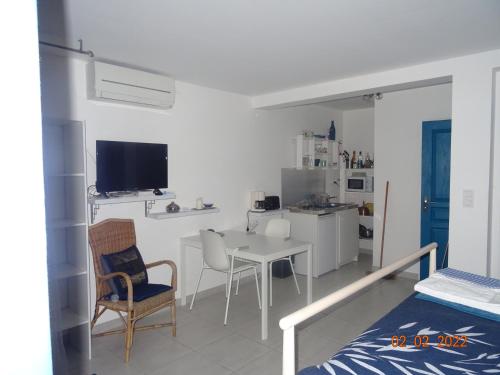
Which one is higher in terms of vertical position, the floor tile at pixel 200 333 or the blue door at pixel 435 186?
the blue door at pixel 435 186

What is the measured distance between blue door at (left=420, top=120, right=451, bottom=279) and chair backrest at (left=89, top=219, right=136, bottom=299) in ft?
11.6

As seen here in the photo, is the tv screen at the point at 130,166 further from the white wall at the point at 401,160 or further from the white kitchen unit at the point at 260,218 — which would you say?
the white wall at the point at 401,160

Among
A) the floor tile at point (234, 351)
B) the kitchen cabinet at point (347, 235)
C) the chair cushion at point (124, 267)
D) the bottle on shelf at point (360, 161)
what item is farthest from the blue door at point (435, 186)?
the chair cushion at point (124, 267)

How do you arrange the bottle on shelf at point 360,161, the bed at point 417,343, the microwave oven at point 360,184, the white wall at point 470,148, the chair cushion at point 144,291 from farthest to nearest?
the bottle on shelf at point 360,161 → the microwave oven at point 360,184 → the white wall at point 470,148 → the chair cushion at point 144,291 → the bed at point 417,343

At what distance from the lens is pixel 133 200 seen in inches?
127

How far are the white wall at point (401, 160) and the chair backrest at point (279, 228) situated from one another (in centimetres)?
153

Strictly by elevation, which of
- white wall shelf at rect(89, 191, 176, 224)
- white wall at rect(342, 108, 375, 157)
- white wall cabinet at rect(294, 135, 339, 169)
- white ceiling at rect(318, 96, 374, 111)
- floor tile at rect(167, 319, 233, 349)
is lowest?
floor tile at rect(167, 319, 233, 349)

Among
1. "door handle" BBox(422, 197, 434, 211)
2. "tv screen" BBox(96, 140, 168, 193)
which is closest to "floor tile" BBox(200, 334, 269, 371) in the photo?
"tv screen" BBox(96, 140, 168, 193)

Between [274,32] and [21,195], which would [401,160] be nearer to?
[274,32]

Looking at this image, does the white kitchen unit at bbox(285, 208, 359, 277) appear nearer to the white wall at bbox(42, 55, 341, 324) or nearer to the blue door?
the white wall at bbox(42, 55, 341, 324)

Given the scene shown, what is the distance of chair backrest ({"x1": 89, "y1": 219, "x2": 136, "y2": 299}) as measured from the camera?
9.80 ft

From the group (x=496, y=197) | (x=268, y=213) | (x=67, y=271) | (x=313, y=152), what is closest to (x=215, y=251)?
(x=67, y=271)

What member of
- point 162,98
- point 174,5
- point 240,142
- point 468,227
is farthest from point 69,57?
point 468,227

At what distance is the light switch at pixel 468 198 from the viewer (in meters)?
2.97
